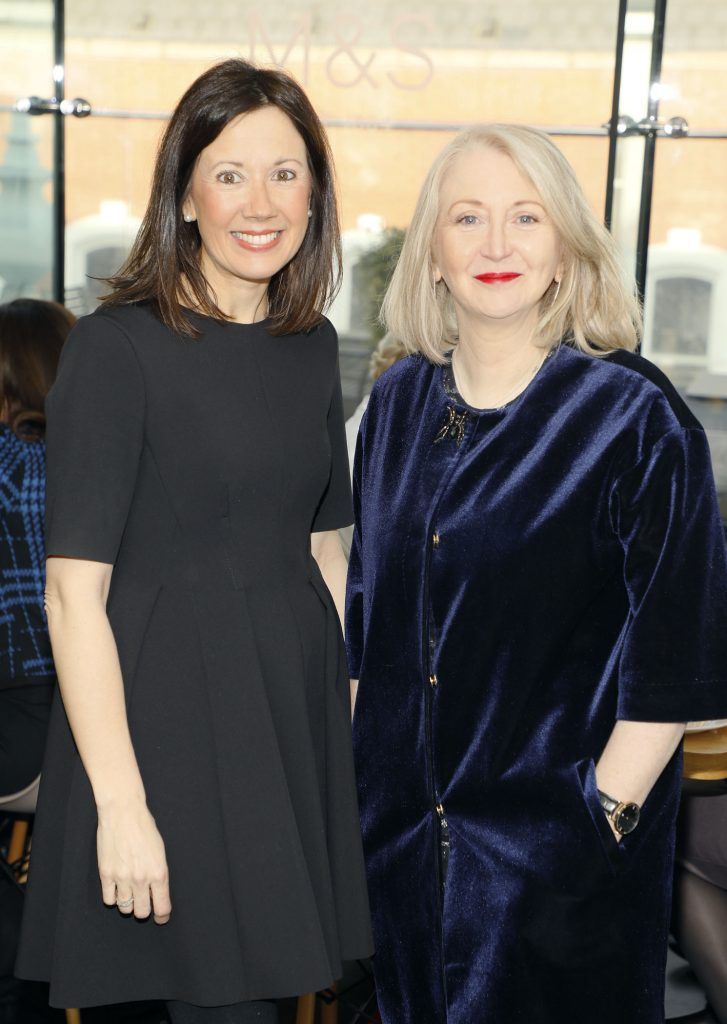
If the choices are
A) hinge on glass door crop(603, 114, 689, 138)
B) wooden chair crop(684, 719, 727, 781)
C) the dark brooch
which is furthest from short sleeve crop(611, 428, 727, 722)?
hinge on glass door crop(603, 114, 689, 138)

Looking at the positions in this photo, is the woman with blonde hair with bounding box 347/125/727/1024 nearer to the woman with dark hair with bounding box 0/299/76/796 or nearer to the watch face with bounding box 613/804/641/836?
the watch face with bounding box 613/804/641/836

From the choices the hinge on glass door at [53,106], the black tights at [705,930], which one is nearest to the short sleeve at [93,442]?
the black tights at [705,930]

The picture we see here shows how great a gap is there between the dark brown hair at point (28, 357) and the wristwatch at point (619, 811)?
177cm

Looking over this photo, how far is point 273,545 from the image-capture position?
1.75m

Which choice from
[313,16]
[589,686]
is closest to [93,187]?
[313,16]

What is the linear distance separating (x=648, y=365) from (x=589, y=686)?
44 centimetres

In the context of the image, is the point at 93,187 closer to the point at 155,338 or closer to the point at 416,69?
the point at 416,69

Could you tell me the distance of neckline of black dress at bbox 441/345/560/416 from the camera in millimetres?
1798

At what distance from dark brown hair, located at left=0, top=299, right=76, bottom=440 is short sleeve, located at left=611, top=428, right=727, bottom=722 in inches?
68.7

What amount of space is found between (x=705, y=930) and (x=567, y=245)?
5.45 feet

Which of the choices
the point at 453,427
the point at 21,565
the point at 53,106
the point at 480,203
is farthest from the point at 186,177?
the point at 53,106

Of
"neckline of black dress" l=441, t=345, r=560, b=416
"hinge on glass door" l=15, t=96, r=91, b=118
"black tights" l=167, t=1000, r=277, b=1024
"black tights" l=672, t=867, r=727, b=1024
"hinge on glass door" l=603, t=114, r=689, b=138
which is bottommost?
"black tights" l=672, t=867, r=727, b=1024

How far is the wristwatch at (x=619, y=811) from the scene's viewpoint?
1.71m

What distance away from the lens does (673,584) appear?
1671 mm
